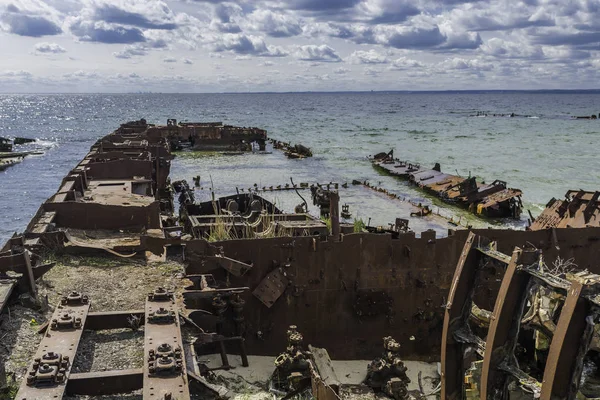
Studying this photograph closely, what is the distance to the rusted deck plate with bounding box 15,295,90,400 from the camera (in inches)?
236

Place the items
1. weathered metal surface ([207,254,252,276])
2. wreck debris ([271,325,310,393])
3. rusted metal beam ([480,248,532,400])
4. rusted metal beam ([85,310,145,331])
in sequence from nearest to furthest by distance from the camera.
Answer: rusted metal beam ([480,248,532,400]) < rusted metal beam ([85,310,145,331]) < wreck debris ([271,325,310,393]) < weathered metal surface ([207,254,252,276])

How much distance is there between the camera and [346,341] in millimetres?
14664

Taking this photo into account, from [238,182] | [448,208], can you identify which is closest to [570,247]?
[448,208]

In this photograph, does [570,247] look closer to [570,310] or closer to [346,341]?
[346,341]

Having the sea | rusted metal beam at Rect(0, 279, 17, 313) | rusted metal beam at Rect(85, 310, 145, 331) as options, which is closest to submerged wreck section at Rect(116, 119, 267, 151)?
the sea

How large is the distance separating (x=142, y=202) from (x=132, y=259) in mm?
5772

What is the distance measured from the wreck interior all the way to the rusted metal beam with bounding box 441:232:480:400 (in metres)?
0.02

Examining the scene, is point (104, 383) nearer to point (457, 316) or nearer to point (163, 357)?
point (163, 357)

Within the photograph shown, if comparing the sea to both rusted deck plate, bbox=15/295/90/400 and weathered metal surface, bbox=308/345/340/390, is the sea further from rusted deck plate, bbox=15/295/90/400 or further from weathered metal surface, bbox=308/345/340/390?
rusted deck plate, bbox=15/295/90/400

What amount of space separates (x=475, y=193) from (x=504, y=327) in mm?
31022

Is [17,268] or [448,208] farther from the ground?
[17,268]

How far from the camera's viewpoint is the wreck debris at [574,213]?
20.6 m

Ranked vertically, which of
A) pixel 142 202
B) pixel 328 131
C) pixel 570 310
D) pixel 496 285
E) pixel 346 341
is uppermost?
pixel 570 310

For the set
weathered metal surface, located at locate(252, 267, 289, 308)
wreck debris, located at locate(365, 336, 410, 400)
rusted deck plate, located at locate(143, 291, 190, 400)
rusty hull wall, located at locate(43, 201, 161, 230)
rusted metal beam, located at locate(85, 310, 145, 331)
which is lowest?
wreck debris, located at locate(365, 336, 410, 400)
